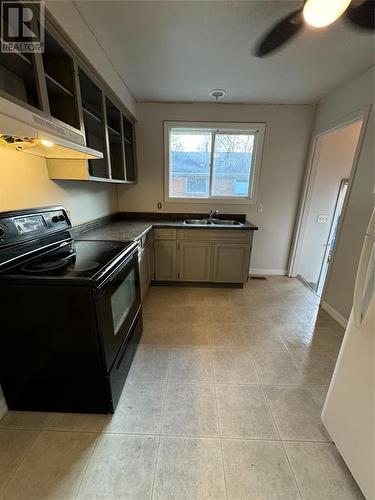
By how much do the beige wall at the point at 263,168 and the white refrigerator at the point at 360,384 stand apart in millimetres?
2462

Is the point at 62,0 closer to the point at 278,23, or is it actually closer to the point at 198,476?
the point at 278,23

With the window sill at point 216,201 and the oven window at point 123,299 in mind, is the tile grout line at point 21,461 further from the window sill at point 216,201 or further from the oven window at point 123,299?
the window sill at point 216,201

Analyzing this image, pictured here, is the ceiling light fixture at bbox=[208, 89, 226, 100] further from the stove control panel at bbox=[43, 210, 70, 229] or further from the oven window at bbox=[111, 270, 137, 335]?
the oven window at bbox=[111, 270, 137, 335]

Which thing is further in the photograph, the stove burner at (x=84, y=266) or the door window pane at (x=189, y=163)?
the door window pane at (x=189, y=163)

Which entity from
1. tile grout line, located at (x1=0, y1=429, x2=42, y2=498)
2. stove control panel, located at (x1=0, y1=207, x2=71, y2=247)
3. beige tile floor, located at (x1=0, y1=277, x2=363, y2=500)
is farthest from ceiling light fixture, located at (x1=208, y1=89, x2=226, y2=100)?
tile grout line, located at (x1=0, y1=429, x2=42, y2=498)

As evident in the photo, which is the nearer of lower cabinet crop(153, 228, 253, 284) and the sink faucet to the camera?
lower cabinet crop(153, 228, 253, 284)

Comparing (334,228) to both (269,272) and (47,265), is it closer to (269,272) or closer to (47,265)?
(269,272)

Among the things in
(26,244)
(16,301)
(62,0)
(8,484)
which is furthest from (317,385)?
(62,0)

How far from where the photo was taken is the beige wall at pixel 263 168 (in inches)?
116

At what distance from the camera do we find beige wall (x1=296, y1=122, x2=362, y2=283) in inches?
117

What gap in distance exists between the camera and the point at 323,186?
10.2 ft

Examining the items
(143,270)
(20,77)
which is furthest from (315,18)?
(143,270)

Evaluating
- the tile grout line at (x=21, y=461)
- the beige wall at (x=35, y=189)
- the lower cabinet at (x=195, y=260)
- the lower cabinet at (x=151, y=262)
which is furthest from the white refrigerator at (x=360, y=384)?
the lower cabinet at (x=151, y=262)

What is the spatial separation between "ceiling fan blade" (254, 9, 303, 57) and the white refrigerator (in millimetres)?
1564
